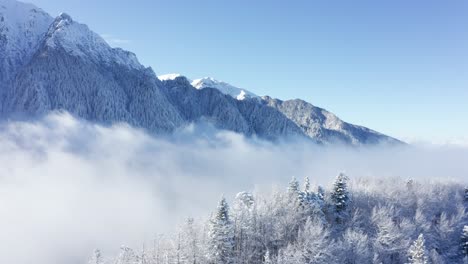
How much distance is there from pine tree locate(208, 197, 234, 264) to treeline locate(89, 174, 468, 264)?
18 cm

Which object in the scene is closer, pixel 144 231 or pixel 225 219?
pixel 225 219

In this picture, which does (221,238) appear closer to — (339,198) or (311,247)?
(311,247)

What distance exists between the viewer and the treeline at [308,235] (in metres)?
74.1

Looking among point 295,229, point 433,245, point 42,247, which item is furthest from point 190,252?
point 42,247

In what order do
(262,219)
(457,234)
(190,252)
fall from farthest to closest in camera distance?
(457,234)
(262,219)
(190,252)

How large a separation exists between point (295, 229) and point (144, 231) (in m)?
123

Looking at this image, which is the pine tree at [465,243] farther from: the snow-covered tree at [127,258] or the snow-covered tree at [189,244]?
the snow-covered tree at [127,258]

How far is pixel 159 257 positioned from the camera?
7906 centimetres

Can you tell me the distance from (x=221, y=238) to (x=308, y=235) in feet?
66.6

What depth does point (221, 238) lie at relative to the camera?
72.2m

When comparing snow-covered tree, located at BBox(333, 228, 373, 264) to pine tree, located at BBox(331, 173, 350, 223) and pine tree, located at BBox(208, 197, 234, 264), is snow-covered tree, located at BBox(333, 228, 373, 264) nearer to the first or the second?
pine tree, located at BBox(331, 173, 350, 223)

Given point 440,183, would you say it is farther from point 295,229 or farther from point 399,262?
point 295,229

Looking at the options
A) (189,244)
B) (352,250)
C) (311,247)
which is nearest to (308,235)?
(311,247)

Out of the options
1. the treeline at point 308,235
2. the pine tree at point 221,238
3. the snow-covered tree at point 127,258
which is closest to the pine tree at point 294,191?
the treeline at point 308,235
